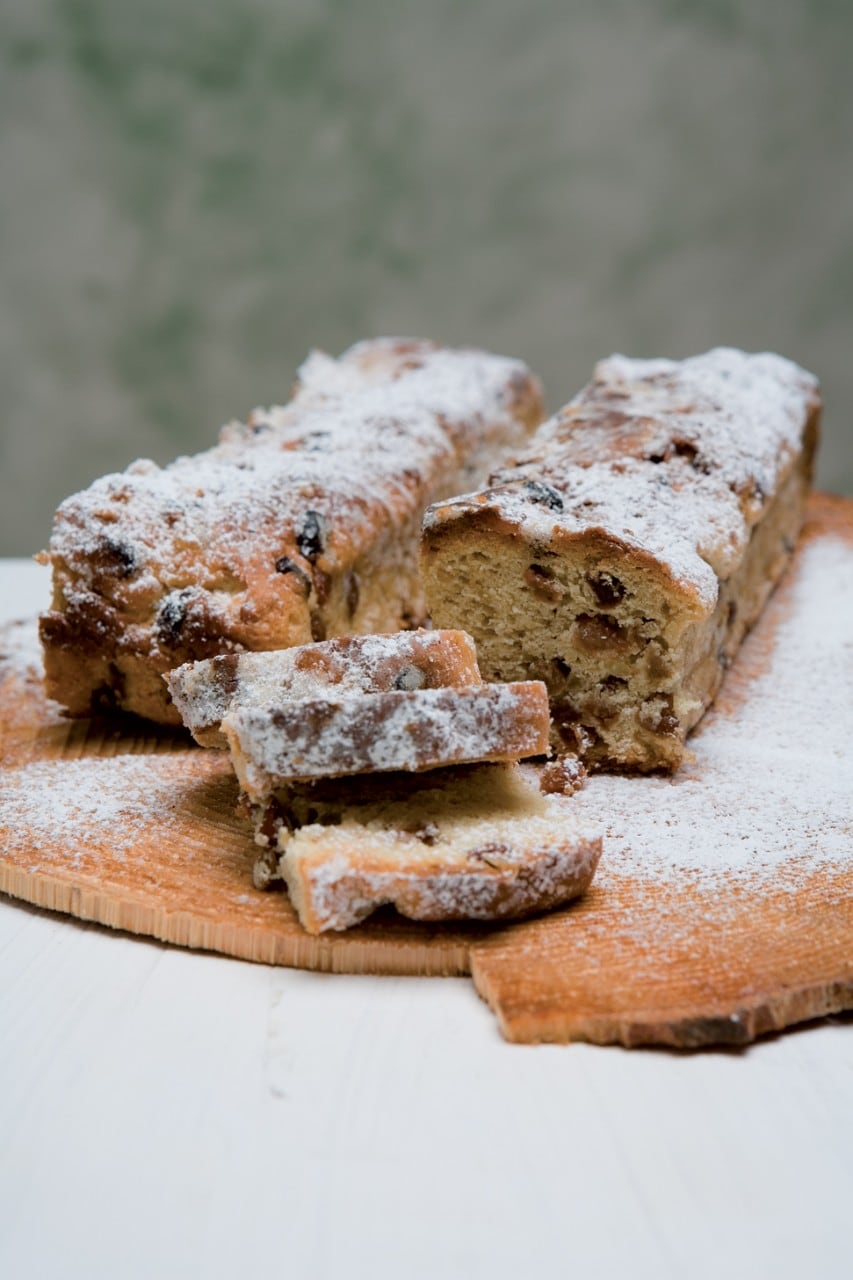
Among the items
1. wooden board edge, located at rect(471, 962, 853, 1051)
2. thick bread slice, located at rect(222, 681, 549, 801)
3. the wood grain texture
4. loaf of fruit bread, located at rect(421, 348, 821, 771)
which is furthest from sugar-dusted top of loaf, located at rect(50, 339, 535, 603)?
wooden board edge, located at rect(471, 962, 853, 1051)

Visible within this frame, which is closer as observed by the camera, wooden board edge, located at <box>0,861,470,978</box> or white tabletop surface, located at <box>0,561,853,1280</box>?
white tabletop surface, located at <box>0,561,853,1280</box>

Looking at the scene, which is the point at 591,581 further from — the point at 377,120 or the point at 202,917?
the point at 377,120

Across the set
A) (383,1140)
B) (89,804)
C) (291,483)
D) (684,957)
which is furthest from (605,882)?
(291,483)

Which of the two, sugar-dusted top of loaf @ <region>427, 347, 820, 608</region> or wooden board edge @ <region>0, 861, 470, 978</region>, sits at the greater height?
sugar-dusted top of loaf @ <region>427, 347, 820, 608</region>

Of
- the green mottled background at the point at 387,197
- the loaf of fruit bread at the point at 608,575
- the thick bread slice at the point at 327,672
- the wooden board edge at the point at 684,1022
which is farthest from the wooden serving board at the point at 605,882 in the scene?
the green mottled background at the point at 387,197

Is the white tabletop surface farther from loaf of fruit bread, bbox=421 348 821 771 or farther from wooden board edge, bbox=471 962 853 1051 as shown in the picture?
loaf of fruit bread, bbox=421 348 821 771

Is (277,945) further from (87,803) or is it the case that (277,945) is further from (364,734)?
(87,803)

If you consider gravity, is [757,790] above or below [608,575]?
below
